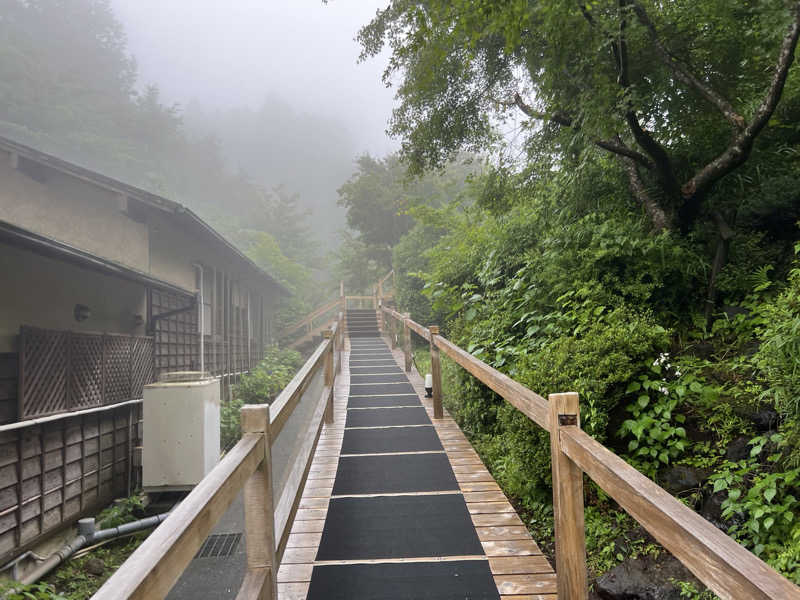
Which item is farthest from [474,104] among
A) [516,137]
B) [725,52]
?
[725,52]

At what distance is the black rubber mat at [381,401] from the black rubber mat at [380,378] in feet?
4.17

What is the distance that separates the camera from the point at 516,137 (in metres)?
6.09

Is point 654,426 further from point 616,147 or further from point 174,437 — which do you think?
point 174,437

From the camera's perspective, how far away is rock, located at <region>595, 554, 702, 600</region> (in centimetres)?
234

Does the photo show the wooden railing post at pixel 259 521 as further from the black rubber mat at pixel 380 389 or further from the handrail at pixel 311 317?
the handrail at pixel 311 317

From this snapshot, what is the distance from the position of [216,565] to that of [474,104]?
21.6 feet

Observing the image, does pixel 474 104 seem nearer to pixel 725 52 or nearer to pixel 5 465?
pixel 725 52

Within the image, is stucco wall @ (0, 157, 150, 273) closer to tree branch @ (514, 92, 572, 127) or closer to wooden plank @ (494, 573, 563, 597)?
tree branch @ (514, 92, 572, 127)

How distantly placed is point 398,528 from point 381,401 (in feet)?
12.5

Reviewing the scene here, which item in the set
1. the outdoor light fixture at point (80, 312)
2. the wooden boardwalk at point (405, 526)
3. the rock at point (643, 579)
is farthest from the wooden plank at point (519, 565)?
the outdoor light fixture at point (80, 312)

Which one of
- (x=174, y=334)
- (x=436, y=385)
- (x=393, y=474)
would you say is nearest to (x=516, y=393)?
(x=393, y=474)

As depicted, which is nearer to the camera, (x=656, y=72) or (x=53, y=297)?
(x=656, y=72)

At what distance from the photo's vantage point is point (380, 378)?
8.69m

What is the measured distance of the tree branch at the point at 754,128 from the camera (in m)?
3.33
